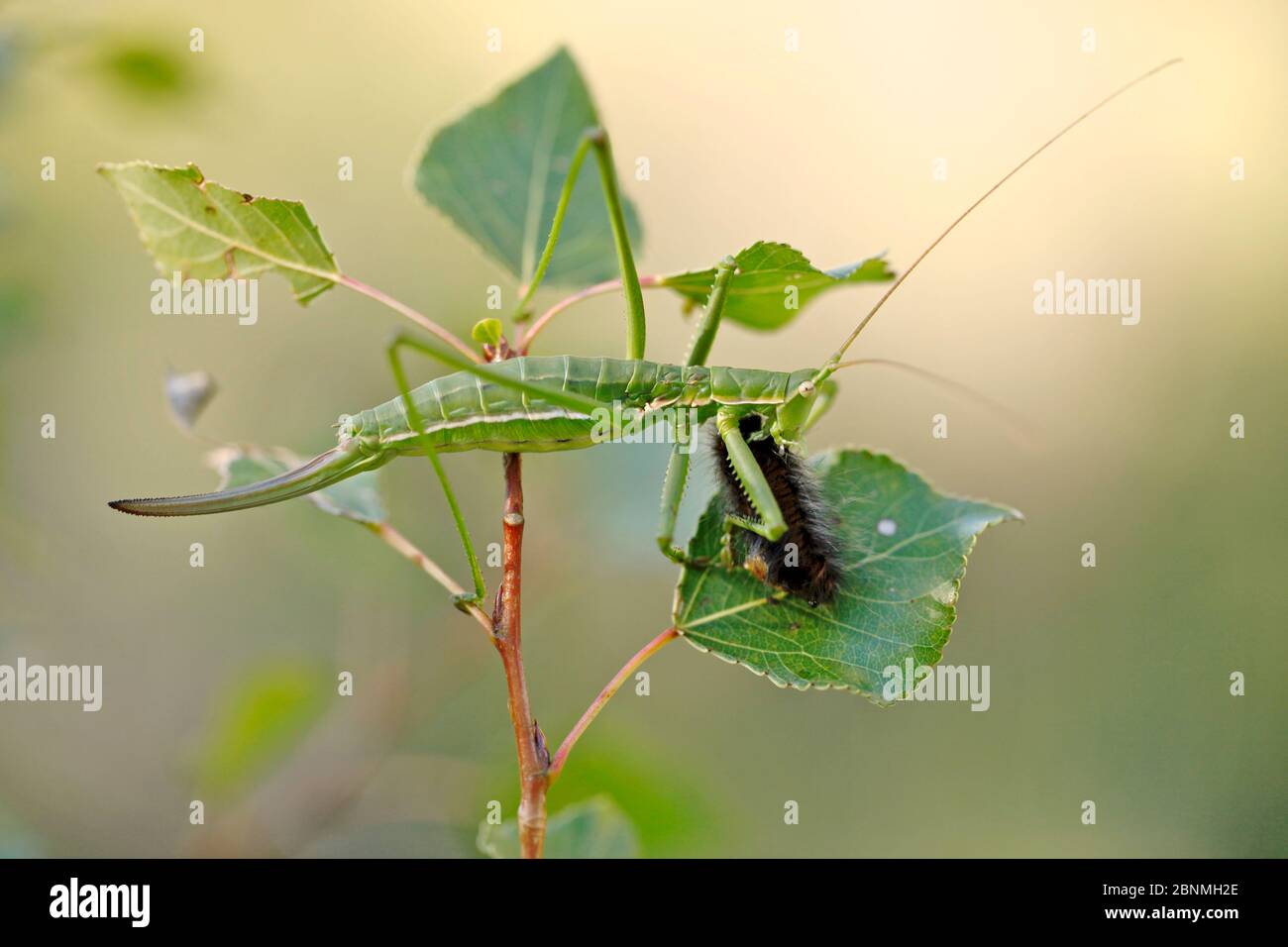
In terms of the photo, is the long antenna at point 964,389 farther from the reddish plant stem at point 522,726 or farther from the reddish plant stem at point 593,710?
the reddish plant stem at point 522,726

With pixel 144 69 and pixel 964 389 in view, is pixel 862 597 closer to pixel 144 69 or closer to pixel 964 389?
pixel 964 389

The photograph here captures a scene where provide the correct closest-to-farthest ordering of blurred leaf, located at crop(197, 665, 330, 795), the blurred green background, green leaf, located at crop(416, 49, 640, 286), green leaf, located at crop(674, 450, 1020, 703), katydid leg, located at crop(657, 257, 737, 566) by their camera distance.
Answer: green leaf, located at crop(674, 450, 1020, 703) < katydid leg, located at crop(657, 257, 737, 566) < green leaf, located at crop(416, 49, 640, 286) < blurred leaf, located at crop(197, 665, 330, 795) < the blurred green background

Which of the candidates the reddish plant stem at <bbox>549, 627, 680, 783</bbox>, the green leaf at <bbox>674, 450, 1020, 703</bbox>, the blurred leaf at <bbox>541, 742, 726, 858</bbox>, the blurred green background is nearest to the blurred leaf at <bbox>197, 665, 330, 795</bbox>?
the blurred green background

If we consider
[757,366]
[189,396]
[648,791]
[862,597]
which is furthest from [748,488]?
[757,366]

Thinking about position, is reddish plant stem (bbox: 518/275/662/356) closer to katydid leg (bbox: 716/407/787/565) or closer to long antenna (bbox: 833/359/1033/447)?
katydid leg (bbox: 716/407/787/565)

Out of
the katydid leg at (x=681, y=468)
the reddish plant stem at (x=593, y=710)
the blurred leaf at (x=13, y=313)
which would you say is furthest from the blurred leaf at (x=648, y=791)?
the blurred leaf at (x=13, y=313)

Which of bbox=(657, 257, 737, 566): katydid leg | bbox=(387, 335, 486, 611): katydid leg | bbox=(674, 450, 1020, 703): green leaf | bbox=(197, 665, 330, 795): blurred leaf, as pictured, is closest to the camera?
bbox=(387, 335, 486, 611): katydid leg
